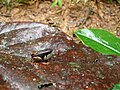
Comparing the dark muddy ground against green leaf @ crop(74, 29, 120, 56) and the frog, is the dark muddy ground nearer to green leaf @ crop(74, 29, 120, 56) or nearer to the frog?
the frog

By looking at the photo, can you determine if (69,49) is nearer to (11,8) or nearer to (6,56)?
(6,56)

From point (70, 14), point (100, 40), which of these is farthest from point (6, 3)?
point (100, 40)

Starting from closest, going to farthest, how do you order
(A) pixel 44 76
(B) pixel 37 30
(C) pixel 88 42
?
(C) pixel 88 42 → (A) pixel 44 76 → (B) pixel 37 30

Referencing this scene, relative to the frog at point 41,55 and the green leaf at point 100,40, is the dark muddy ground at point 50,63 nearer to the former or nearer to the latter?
the frog at point 41,55

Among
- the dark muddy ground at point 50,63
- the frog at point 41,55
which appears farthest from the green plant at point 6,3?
the frog at point 41,55

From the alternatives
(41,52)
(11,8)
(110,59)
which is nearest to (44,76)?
(41,52)

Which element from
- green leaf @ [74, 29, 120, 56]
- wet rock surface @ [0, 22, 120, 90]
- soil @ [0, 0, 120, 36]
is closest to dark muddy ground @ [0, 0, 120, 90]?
wet rock surface @ [0, 22, 120, 90]
